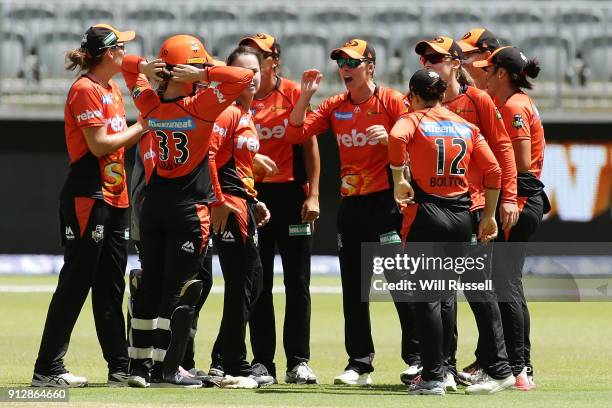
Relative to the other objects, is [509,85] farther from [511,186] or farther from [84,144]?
[84,144]

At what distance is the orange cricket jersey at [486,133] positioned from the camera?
8180 mm

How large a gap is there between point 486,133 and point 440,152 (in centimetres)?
72

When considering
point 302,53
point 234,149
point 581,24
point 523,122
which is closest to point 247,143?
point 234,149

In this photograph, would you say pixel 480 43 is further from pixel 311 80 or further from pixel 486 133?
pixel 311 80

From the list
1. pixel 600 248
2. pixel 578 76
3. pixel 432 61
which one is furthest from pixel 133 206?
pixel 578 76

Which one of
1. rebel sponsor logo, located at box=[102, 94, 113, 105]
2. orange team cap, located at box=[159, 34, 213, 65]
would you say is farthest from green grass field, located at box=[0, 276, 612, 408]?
orange team cap, located at box=[159, 34, 213, 65]

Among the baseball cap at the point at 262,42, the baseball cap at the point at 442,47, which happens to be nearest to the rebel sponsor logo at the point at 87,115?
the baseball cap at the point at 262,42

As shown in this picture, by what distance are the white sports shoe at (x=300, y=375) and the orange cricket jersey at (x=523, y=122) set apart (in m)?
2.15

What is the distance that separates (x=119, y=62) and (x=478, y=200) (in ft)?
8.61

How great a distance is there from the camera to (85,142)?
8016 millimetres

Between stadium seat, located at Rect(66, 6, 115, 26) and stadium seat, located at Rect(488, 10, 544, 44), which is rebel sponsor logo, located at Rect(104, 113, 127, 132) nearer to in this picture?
stadium seat, located at Rect(66, 6, 115, 26)

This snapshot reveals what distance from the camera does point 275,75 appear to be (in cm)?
910

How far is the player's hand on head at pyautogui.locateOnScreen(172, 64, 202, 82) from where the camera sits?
7.62 m

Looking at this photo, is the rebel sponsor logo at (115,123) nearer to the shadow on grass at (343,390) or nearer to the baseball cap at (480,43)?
the shadow on grass at (343,390)
